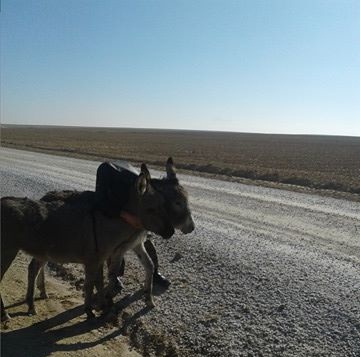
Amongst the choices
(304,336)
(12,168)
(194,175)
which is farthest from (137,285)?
(12,168)

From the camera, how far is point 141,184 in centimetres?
574

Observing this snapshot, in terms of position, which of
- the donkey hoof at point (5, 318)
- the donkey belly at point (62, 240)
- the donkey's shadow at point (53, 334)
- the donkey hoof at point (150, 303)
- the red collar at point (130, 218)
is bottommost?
the donkey's shadow at point (53, 334)

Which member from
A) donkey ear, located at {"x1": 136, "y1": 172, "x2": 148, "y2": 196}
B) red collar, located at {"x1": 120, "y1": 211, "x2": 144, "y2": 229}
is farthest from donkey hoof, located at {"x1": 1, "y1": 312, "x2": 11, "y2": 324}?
donkey ear, located at {"x1": 136, "y1": 172, "x2": 148, "y2": 196}

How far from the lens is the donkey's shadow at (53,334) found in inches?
210

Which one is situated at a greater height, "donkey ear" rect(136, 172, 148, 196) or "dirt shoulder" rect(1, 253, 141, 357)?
"donkey ear" rect(136, 172, 148, 196)

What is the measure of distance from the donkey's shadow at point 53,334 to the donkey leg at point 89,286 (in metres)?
0.13

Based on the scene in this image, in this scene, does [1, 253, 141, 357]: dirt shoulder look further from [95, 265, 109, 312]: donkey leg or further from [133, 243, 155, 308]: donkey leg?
[133, 243, 155, 308]: donkey leg

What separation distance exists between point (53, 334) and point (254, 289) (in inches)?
120

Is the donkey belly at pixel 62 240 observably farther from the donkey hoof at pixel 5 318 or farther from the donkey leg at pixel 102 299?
the donkey hoof at pixel 5 318

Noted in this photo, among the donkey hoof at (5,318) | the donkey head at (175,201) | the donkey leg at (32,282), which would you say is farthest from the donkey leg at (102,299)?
the donkey head at (175,201)

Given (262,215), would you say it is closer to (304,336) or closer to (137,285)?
(137,285)

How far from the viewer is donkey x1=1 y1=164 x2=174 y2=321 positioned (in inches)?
226

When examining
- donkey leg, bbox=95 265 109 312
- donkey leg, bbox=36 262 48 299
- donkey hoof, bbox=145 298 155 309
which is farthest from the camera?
donkey leg, bbox=36 262 48 299

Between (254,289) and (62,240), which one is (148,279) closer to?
(62,240)
